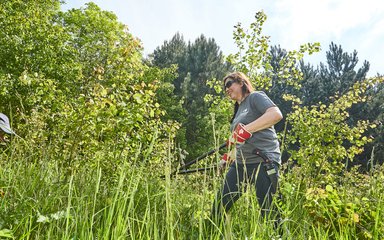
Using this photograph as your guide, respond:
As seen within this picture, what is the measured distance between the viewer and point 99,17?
20750mm

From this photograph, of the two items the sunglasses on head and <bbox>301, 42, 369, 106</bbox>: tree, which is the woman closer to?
the sunglasses on head

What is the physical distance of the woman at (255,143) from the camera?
284cm

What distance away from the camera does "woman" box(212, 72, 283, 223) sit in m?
2.84

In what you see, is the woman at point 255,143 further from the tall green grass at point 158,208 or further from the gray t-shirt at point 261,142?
the tall green grass at point 158,208

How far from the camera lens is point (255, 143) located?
3.02m

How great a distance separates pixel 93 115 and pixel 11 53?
536 inches

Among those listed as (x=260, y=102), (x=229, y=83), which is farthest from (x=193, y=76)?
(x=260, y=102)

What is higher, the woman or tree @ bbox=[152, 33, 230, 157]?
tree @ bbox=[152, 33, 230, 157]

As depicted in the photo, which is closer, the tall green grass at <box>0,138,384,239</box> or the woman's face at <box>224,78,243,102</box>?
the tall green grass at <box>0,138,384,239</box>

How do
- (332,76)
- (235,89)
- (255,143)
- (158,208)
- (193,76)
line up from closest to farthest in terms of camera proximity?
1. (158,208)
2. (255,143)
3. (235,89)
4. (193,76)
5. (332,76)

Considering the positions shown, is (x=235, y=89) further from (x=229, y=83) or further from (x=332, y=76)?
(x=332, y=76)

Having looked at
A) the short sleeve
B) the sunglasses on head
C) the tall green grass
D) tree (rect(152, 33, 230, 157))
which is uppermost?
tree (rect(152, 33, 230, 157))

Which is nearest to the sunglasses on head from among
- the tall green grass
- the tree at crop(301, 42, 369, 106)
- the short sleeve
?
the short sleeve

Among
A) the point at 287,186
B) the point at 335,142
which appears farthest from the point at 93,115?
the point at 335,142
